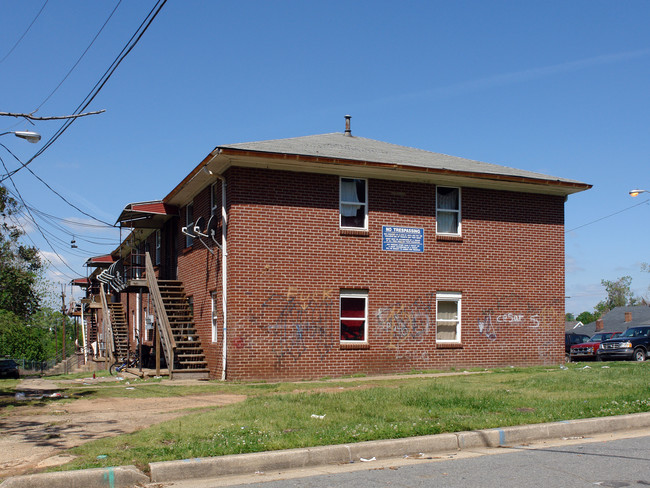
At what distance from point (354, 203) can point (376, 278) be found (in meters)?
2.13

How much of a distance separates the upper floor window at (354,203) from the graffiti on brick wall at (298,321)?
6.64 feet

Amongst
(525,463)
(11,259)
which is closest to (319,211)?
(525,463)

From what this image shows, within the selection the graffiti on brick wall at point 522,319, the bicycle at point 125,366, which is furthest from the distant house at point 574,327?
the bicycle at point 125,366

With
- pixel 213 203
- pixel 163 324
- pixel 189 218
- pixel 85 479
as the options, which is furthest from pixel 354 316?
pixel 85 479

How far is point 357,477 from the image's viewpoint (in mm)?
6789

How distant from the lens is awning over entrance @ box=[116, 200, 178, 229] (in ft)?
76.4

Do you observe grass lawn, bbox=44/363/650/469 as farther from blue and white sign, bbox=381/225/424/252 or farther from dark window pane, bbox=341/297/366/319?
blue and white sign, bbox=381/225/424/252

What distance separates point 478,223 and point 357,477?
14.0 metres

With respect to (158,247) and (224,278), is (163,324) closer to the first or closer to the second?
(224,278)

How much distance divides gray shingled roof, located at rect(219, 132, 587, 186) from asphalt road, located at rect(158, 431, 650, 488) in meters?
10.7

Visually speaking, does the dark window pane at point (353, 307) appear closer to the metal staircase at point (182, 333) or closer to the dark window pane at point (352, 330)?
the dark window pane at point (352, 330)

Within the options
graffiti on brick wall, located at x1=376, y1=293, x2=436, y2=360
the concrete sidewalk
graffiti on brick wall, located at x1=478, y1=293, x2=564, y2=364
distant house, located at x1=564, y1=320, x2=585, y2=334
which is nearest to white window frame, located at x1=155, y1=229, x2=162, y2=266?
graffiti on brick wall, located at x1=376, y1=293, x2=436, y2=360

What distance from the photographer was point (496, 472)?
22.5ft

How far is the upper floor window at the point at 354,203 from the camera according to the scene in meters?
18.5
